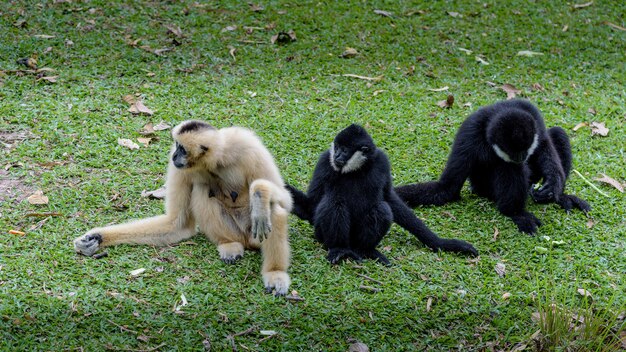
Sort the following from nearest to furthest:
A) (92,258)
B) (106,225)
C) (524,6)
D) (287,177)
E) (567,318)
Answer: (567,318) → (92,258) → (106,225) → (287,177) → (524,6)

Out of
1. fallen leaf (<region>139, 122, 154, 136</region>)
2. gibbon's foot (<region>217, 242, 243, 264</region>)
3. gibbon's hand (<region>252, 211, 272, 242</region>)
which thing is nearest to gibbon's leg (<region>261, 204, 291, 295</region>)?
gibbon's hand (<region>252, 211, 272, 242</region>)

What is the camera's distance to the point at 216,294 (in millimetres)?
5098

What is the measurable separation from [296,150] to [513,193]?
7.06 ft

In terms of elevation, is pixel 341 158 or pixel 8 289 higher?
pixel 341 158

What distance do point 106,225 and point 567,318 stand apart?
11.8 feet

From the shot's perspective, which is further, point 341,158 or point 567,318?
point 341,158

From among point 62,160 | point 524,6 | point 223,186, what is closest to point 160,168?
point 62,160

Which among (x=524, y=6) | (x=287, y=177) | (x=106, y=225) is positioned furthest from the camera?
(x=524, y=6)

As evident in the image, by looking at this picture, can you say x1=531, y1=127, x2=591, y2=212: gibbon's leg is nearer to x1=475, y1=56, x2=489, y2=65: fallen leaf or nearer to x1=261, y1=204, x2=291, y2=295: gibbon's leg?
x1=475, y1=56, x2=489, y2=65: fallen leaf

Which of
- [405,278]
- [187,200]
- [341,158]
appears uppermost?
[341,158]

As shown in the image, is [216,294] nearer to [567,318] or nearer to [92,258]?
[92,258]

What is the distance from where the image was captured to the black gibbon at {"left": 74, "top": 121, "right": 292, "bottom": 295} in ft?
17.2

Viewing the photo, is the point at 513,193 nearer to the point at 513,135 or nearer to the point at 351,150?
the point at 513,135

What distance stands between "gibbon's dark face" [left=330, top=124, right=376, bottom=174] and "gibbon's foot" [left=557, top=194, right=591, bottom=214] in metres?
2.19
